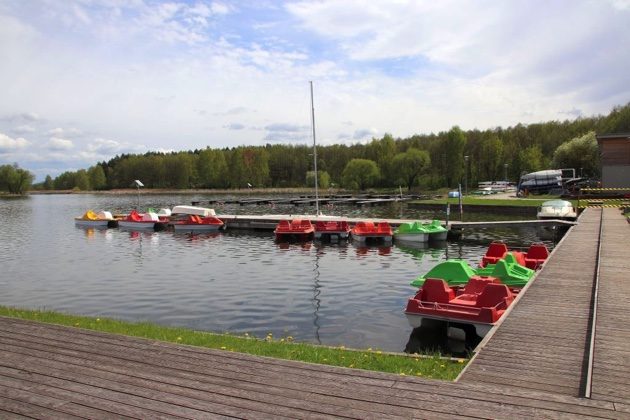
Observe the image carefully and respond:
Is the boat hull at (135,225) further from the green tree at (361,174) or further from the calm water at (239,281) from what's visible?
the green tree at (361,174)

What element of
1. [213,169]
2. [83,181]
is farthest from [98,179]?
[213,169]

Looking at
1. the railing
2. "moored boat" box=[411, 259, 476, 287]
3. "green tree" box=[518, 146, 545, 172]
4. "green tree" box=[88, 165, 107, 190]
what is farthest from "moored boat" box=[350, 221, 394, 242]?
"green tree" box=[88, 165, 107, 190]

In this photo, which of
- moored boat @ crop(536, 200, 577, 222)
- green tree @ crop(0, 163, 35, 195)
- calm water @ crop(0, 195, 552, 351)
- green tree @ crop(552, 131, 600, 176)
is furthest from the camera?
green tree @ crop(0, 163, 35, 195)

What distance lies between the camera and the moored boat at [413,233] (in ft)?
113

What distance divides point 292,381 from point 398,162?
112867 millimetres

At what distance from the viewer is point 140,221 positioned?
1954 inches

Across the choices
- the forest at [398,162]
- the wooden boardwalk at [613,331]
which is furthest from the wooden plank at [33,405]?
the forest at [398,162]

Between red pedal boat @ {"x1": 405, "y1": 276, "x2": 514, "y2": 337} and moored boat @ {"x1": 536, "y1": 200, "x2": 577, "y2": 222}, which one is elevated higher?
moored boat @ {"x1": 536, "y1": 200, "x2": 577, "y2": 222}

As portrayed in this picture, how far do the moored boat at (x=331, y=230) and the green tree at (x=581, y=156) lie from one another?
60121 mm

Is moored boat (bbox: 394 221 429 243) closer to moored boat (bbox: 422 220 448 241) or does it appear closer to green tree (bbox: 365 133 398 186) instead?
moored boat (bbox: 422 220 448 241)

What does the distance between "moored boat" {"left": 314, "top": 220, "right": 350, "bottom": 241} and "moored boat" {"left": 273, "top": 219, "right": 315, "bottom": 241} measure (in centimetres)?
57

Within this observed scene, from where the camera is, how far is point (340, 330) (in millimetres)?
14664

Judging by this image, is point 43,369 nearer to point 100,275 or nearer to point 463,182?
point 100,275

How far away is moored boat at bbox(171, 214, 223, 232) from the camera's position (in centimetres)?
4597
